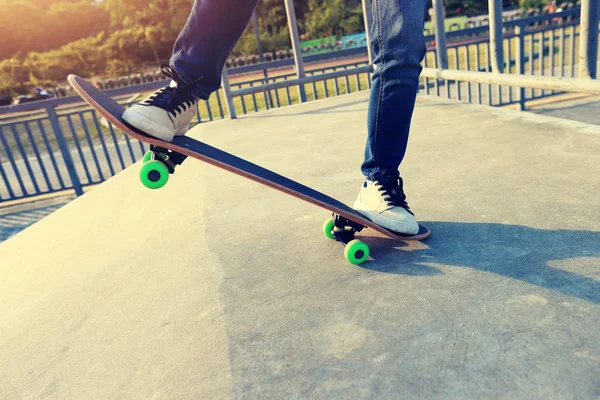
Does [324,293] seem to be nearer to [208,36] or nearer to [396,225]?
[396,225]

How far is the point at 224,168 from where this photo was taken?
1.70 m

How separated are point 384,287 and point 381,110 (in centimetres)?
67

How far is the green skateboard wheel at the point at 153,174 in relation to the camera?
1773mm

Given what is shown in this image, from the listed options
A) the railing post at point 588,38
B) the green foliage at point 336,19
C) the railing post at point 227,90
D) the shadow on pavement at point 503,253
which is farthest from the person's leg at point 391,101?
the green foliage at point 336,19

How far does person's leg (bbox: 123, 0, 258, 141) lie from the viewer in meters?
1.75

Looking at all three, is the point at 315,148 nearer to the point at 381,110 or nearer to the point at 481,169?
the point at 481,169

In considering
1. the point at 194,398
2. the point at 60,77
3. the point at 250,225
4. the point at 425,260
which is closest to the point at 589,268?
the point at 425,260

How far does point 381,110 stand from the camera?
177cm

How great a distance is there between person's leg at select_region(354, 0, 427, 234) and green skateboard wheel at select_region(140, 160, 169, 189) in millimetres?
807

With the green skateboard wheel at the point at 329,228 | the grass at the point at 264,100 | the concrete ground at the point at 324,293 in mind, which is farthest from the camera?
the grass at the point at 264,100

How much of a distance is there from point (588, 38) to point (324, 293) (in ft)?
7.42

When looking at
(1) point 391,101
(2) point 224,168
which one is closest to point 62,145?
(2) point 224,168

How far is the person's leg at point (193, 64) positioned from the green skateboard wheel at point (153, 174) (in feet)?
0.37

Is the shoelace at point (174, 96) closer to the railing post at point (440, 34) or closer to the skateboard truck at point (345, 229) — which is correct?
the skateboard truck at point (345, 229)
